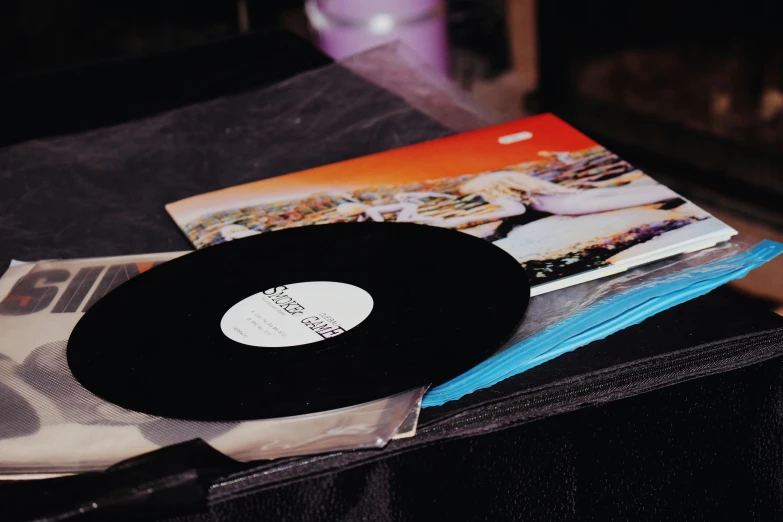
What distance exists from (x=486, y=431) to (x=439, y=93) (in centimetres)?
51

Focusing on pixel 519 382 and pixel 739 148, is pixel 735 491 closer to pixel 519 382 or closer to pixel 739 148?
pixel 519 382

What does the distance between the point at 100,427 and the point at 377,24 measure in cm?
122

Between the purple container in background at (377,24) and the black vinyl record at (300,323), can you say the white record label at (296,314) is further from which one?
the purple container in background at (377,24)

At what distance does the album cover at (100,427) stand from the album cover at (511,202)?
0.14 meters

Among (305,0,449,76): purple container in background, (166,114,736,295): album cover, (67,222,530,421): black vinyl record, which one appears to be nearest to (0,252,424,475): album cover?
(67,222,530,421): black vinyl record

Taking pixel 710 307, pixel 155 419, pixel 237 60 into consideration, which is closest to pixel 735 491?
pixel 710 307

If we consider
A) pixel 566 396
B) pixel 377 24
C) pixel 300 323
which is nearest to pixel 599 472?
pixel 566 396

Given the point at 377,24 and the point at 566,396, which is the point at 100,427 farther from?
the point at 377,24

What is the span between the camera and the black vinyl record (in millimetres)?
386

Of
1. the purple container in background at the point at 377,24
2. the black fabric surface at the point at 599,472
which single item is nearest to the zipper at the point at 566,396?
the black fabric surface at the point at 599,472

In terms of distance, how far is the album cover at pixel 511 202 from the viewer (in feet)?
1.63

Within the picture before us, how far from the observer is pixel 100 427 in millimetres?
394

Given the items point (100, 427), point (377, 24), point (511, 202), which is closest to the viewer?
point (100, 427)

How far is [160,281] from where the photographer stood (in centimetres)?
47
